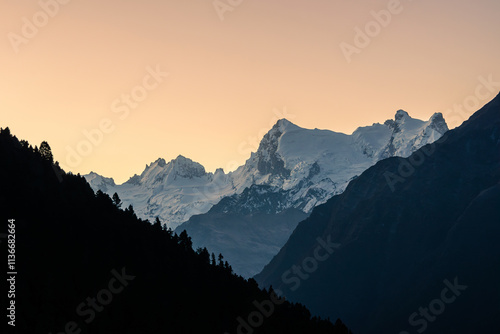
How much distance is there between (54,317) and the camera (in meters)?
177

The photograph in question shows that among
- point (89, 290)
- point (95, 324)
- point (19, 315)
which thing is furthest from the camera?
point (89, 290)

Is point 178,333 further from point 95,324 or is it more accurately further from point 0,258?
point 0,258

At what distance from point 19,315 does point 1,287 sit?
1055 cm

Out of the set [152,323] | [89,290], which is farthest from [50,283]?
[152,323]

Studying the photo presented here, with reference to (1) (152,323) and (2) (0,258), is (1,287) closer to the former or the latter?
(2) (0,258)

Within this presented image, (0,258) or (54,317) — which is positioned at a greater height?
(0,258)

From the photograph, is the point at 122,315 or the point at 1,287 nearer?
the point at 1,287

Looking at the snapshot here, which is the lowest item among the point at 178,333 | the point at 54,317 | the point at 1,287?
the point at 178,333

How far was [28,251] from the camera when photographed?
653 feet

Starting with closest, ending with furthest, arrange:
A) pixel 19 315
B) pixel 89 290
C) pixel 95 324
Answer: pixel 19 315 < pixel 95 324 < pixel 89 290

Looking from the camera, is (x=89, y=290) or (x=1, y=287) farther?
(x=89, y=290)

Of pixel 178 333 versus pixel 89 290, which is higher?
pixel 89 290

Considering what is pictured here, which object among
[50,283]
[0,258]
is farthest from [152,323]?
[0,258]

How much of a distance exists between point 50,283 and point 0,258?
42.8 ft
